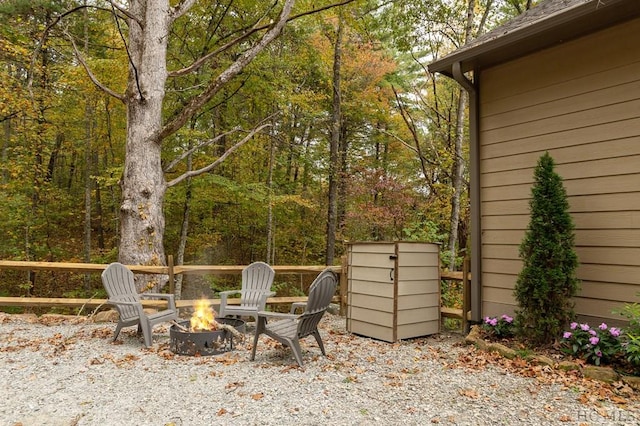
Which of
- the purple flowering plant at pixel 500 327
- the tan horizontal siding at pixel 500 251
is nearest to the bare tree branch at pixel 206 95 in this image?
the tan horizontal siding at pixel 500 251

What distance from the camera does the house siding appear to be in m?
3.73

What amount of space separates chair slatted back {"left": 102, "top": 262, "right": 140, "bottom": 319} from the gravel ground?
1.22ft

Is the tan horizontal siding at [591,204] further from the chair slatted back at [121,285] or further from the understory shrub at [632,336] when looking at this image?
the chair slatted back at [121,285]

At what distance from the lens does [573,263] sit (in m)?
3.76

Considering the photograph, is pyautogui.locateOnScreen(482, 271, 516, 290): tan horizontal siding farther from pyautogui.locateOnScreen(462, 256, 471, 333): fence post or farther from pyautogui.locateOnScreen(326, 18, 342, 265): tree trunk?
pyautogui.locateOnScreen(326, 18, 342, 265): tree trunk

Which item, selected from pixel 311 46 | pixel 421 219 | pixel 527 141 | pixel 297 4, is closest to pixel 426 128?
pixel 421 219

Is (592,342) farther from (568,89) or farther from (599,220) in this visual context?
(568,89)

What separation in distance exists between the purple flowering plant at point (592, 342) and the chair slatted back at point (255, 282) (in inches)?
134

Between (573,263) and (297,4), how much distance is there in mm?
7338

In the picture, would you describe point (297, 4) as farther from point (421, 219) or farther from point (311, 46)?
point (421, 219)

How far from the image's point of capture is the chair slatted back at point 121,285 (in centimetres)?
445

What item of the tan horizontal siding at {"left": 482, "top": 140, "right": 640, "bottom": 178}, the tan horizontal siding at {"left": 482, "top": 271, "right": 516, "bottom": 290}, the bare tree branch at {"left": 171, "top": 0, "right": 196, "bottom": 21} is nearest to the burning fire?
the tan horizontal siding at {"left": 482, "top": 271, "right": 516, "bottom": 290}

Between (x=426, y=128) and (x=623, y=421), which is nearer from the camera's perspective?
(x=623, y=421)

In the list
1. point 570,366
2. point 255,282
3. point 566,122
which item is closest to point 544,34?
point 566,122
